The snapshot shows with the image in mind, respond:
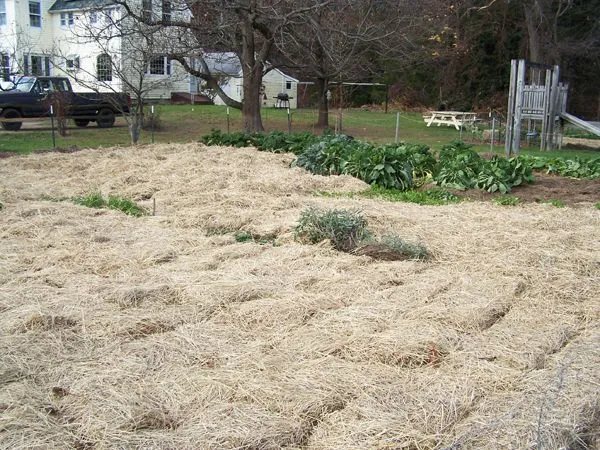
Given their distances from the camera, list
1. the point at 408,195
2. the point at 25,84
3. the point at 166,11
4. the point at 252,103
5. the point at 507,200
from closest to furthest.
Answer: the point at 507,200
the point at 408,195
the point at 166,11
the point at 252,103
the point at 25,84

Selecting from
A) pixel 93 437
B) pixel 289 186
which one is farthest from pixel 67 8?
pixel 93 437

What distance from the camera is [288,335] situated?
4.65 metres

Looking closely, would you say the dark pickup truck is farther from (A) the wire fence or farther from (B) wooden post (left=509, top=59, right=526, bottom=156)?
(B) wooden post (left=509, top=59, right=526, bottom=156)

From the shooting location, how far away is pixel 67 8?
33.4 meters

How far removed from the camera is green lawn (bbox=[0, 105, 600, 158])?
63.6 ft

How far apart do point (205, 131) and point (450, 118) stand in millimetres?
12763

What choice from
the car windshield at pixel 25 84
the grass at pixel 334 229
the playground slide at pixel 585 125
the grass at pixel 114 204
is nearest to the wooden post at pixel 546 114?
the playground slide at pixel 585 125

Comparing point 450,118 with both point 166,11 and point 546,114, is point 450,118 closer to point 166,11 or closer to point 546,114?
point 546,114

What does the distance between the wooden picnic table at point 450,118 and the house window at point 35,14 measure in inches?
803

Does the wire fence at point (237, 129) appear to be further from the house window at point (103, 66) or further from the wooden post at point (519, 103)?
the house window at point (103, 66)

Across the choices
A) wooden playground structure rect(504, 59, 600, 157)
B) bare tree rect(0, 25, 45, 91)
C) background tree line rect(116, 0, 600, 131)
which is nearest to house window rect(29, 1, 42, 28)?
bare tree rect(0, 25, 45, 91)

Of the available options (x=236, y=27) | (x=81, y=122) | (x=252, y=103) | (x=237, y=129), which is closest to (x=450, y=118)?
(x=237, y=129)

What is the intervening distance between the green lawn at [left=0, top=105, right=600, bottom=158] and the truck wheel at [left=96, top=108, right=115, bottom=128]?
1.08 feet

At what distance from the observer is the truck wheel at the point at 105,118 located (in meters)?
24.0
